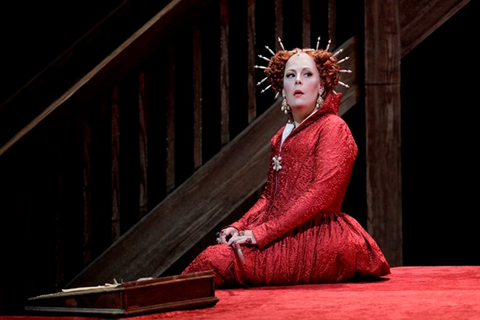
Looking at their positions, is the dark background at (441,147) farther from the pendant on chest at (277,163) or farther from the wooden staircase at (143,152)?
the pendant on chest at (277,163)

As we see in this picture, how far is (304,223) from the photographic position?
3271mm

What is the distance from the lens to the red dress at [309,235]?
3.18m

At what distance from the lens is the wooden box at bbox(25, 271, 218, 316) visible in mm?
2348

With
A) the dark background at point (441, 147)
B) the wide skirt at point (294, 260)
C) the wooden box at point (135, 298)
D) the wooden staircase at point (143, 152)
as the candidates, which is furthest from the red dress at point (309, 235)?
the dark background at point (441, 147)

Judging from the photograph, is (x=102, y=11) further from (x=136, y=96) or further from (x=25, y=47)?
(x=136, y=96)

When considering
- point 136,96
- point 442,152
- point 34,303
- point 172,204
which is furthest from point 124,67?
point 442,152

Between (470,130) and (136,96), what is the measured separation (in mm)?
2465

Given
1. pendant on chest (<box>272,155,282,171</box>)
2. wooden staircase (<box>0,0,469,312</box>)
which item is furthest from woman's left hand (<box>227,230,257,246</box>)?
wooden staircase (<box>0,0,469,312</box>)

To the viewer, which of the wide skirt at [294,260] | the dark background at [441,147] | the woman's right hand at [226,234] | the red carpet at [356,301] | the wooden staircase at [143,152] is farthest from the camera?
the dark background at [441,147]

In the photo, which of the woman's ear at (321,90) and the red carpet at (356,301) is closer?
the red carpet at (356,301)

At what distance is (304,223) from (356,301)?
71cm

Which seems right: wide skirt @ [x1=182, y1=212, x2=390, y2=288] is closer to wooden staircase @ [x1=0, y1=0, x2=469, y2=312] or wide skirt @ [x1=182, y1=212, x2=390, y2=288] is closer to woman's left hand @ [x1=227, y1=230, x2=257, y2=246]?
woman's left hand @ [x1=227, y1=230, x2=257, y2=246]

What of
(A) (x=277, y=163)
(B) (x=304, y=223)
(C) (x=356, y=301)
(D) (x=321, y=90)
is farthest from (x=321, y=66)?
(C) (x=356, y=301)

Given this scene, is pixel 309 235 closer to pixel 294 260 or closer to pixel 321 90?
pixel 294 260
